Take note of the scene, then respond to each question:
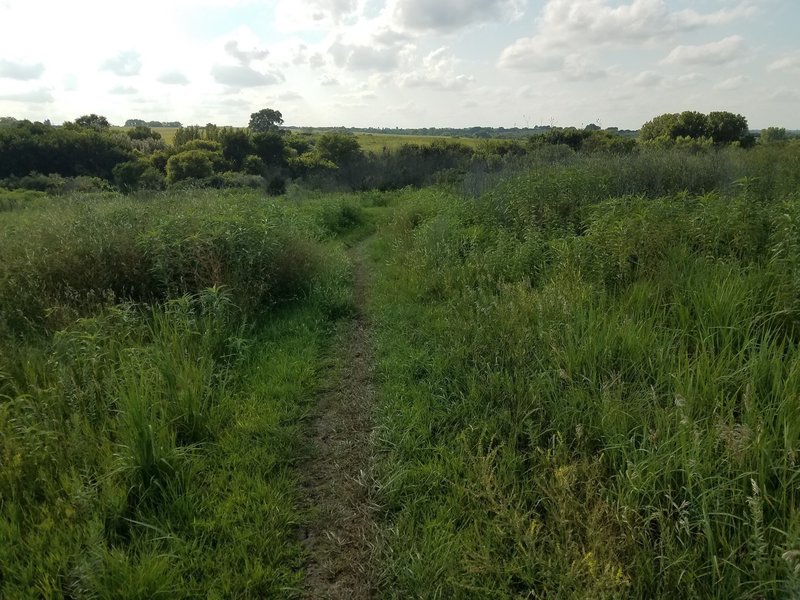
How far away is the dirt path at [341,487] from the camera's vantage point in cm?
267

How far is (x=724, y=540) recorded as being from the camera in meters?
2.35

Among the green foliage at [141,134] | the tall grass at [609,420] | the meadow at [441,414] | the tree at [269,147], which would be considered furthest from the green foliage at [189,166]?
the tall grass at [609,420]

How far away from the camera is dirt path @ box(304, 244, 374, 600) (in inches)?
105

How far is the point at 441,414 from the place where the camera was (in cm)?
402

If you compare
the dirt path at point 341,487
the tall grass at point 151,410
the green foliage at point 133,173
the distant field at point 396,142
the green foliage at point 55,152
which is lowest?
the dirt path at point 341,487

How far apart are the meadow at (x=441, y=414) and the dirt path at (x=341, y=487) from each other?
9 cm

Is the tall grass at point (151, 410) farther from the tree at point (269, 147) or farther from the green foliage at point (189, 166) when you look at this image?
the tree at point (269, 147)

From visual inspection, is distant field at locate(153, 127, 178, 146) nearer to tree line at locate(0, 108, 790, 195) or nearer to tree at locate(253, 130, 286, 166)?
tree line at locate(0, 108, 790, 195)

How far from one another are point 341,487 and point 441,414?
3.55 ft

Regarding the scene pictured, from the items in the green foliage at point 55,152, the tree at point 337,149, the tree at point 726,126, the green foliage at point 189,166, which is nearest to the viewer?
the tree at point 726,126

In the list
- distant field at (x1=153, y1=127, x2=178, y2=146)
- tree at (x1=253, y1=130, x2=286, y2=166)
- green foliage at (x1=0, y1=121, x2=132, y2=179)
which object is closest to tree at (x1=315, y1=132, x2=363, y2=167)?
tree at (x1=253, y1=130, x2=286, y2=166)

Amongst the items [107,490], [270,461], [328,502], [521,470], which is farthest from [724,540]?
[107,490]

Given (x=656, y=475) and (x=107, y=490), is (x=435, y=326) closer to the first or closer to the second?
(x=656, y=475)

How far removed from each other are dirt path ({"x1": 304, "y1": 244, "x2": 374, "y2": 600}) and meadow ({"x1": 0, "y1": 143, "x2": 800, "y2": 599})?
94mm
